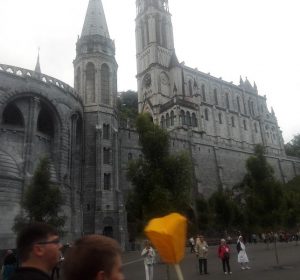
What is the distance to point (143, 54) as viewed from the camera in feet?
237

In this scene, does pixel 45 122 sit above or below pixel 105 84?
below

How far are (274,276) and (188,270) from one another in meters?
4.89

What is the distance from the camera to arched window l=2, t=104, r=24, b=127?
28641 mm

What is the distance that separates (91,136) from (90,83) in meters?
5.83

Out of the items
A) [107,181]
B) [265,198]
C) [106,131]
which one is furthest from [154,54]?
[265,198]

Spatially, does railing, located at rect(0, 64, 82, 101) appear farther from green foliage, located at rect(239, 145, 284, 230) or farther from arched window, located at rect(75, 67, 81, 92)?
green foliage, located at rect(239, 145, 284, 230)

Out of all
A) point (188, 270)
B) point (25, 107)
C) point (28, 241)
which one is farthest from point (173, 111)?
point (28, 241)

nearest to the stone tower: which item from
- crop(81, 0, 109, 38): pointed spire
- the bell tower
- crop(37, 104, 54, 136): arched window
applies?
crop(81, 0, 109, 38): pointed spire

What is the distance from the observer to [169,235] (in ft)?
8.02

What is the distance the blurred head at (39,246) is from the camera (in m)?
2.75

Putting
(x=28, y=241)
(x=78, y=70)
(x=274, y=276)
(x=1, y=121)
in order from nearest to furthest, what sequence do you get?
1. (x=28, y=241)
2. (x=274, y=276)
3. (x=1, y=121)
4. (x=78, y=70)

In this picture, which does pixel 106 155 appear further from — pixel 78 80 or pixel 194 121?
pixel 194 121

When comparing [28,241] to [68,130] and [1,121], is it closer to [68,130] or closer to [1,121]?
[1,121]

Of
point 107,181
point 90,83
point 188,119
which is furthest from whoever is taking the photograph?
point 188,119
